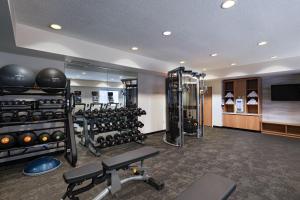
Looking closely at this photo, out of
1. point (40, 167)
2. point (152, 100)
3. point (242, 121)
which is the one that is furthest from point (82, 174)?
point (242, 121)

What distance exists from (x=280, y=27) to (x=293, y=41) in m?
1.18

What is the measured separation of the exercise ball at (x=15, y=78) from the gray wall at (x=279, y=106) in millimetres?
7720

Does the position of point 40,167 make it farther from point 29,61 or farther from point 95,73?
point 95,73

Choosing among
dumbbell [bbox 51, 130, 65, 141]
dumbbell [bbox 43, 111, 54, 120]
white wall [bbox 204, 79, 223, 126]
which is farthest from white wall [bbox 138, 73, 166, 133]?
dumbbell [bbox 43, 111, 54, 120]

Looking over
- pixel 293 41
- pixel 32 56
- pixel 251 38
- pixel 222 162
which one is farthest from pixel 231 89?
pixel 32 56

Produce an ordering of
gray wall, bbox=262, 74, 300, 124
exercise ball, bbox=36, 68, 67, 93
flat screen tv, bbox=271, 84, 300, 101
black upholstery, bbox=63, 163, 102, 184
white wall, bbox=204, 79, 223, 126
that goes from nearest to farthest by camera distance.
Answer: black upholstery, bbox=63, 163, 102, 184, exercise ball, bbox=36, 68, 67, 93, flat screen tv, bbox=271, 84, 300, 101, gray wall, bbox=262, 74, 300, 124, white wall, bbox=204, 79, 223, 126

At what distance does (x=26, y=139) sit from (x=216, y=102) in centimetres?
708

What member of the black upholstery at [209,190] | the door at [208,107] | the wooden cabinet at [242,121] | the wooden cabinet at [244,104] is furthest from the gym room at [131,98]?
→ the door at [208,107]

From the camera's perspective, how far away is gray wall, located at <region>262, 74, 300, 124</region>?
5.64 metres

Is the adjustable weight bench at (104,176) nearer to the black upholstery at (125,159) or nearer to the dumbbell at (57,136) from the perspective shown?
the black upholstery at (125,159)

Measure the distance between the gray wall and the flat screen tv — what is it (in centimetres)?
24

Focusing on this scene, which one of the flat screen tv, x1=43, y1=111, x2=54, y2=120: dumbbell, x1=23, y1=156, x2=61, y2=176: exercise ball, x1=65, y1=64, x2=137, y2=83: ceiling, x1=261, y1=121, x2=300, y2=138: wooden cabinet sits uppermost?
x1=65, y1=64, x2=137, y2=83: ceiling

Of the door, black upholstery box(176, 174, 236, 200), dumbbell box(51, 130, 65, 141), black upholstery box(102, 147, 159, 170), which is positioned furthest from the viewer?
the door

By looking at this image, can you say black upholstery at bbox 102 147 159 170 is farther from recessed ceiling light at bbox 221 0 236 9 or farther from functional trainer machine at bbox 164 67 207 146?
recessed ceiling light at bbox 221 0 236 9
